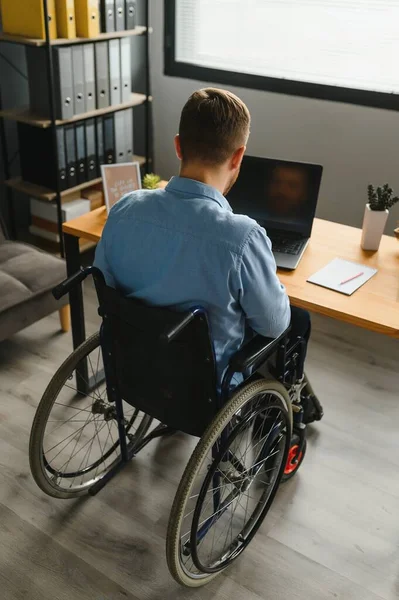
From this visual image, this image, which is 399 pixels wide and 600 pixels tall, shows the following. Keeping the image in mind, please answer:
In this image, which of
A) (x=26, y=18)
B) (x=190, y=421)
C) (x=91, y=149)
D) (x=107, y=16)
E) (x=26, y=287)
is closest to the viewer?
(x=190, y=421)

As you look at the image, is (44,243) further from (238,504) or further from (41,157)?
(238,504)

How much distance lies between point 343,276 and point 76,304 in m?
0.94

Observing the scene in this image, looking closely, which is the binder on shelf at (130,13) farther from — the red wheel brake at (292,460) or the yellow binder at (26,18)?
the red wheel brake at (292,460)

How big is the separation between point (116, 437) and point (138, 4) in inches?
102

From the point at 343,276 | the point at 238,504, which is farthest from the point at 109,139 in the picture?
the point at 238,504

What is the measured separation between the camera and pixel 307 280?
70.7 inches

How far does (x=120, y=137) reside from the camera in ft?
11.0

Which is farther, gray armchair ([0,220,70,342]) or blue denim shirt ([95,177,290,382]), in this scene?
gray armchair ([0,220,70,342])

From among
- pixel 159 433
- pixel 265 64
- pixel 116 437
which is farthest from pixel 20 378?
pixel 265 64

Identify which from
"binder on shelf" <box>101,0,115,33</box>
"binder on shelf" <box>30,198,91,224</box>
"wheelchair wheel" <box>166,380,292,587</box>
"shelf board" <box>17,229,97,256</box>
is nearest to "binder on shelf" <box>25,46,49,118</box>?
"binder on shelf" <box>101,0,115,33</box>

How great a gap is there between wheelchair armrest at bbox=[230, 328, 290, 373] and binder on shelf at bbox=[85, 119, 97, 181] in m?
1.97

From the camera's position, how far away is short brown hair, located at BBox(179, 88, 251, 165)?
1.35 metres

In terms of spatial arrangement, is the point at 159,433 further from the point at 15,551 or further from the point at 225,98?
the point at 225,98

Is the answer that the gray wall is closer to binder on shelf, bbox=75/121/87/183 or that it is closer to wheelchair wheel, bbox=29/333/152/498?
binder on shelf, bbox=75/121/87/183
